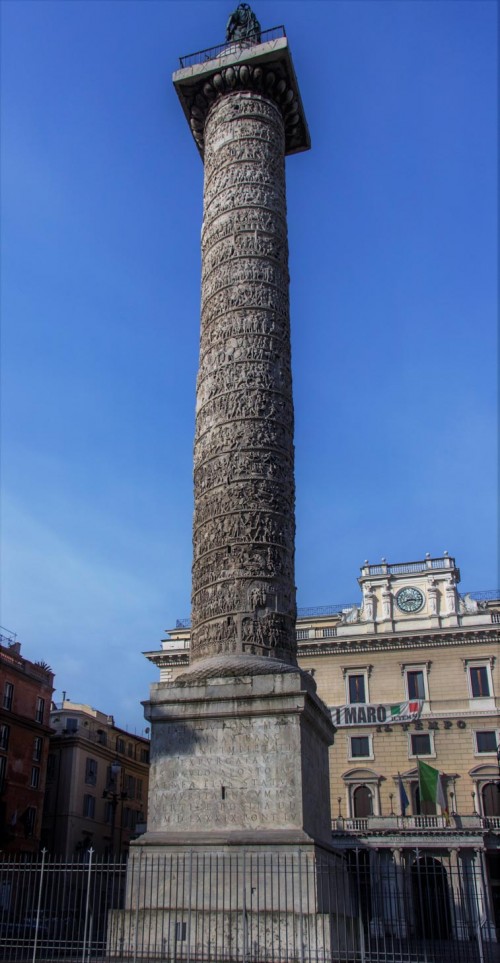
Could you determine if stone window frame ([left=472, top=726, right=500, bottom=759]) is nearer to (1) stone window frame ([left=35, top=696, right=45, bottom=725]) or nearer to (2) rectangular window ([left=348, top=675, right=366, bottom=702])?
(2) rectangular window ([left=348, top=675, right=366, bottom=702])

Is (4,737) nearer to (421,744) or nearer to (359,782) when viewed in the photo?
(359,782)

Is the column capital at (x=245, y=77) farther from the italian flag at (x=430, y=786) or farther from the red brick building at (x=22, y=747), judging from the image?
the red brick building at (x=22, y=747)

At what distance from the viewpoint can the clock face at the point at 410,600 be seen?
25.7 meters

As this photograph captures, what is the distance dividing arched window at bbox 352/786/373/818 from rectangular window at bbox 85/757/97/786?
435 inches

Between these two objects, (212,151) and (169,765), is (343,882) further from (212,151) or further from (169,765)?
(212,151)

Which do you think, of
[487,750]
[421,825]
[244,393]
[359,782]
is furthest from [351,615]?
[244,393]

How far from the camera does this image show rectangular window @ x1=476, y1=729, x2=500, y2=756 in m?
23.2

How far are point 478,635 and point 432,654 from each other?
146 centimetres

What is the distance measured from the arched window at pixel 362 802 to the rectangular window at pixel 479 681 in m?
4.11

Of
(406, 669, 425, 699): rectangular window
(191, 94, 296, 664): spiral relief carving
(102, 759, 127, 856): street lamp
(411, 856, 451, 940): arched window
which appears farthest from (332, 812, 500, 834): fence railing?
Result: (191, 94, 296, 664): spiral relief carving

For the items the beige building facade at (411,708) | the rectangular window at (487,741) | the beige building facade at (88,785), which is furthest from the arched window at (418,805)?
the beige building facade at (88,785)

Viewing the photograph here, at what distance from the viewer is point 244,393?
10.6m

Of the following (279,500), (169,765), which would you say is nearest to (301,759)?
(169,765)

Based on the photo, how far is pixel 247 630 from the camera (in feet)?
31.1
